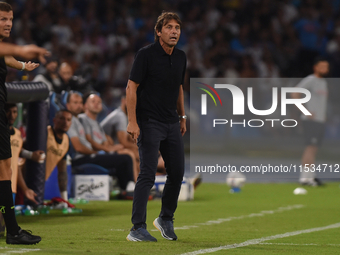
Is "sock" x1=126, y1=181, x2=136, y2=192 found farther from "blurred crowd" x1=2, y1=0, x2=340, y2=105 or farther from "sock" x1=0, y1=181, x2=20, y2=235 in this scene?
"blurred crowd" x1=2, y1=0, x2=340, y2=105

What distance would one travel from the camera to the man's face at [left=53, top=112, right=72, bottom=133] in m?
8.84

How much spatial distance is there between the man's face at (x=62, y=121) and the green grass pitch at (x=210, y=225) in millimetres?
1157

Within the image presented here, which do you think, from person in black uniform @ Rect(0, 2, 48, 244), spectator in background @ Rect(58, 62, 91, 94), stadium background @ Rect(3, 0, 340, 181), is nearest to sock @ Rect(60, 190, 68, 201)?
spectator in background @ Rect(58, 62, 91, 94)

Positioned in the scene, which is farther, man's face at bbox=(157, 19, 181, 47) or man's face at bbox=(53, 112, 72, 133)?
man's face at bbox=(53, 112, 72, 133)

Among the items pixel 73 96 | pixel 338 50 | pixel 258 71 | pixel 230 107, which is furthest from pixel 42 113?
pixel 338 50

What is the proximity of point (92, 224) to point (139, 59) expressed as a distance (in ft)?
7.45

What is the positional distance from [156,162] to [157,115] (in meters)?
0.40

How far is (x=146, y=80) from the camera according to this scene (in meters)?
5.66

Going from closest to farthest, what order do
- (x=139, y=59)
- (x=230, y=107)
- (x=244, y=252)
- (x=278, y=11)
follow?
1. (x=244, y=252)
2. (x=139, y=59)
3. (x=230, y=107)
4. (x=278, y=11)

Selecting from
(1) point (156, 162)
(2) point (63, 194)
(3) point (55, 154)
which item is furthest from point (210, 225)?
(2) point (63, 194)

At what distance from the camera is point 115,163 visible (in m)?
10.4

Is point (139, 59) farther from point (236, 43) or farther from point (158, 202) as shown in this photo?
point (236, 43)

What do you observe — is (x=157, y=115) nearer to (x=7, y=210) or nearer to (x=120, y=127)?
(x=7, y=210)

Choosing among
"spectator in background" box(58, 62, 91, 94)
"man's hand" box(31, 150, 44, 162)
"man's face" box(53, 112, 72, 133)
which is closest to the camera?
"man's hand" box(31, 150, 44, 162)
